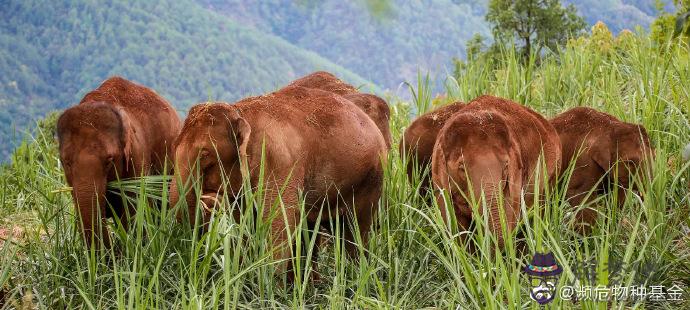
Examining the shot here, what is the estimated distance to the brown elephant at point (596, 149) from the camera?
6473mm

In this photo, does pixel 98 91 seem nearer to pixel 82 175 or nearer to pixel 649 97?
pixel 82 175

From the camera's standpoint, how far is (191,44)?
7800 cm

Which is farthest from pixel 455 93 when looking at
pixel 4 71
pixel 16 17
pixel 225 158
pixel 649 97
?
pixel 16 17

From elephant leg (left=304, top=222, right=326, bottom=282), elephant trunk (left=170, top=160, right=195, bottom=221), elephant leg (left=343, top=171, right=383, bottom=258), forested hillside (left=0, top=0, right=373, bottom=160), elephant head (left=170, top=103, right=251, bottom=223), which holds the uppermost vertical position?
elephant head (left=170, top=103, right=251, bottom=223)

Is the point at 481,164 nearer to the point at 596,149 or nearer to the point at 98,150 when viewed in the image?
the point at 596,149

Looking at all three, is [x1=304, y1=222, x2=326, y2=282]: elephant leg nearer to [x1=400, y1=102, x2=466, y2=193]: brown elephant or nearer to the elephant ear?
the elephant ear

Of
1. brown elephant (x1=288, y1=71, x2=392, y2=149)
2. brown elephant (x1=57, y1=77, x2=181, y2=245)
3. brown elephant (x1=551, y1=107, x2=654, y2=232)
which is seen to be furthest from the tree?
→ brown elephant (x1=57, y1=77, x2=181, y2=245)

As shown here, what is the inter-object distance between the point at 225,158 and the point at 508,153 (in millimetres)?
1584

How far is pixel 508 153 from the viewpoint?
508cm

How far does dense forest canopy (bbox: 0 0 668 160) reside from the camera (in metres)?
63.1

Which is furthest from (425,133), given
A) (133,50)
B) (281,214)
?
(133,50)

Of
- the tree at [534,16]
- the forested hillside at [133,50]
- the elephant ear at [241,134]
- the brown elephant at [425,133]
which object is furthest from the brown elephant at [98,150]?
the forested hillside at [133,50]

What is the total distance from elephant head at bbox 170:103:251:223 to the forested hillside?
54570 millimetres

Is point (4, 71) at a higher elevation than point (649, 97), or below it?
below
